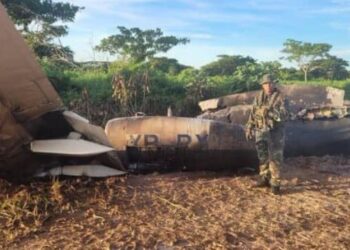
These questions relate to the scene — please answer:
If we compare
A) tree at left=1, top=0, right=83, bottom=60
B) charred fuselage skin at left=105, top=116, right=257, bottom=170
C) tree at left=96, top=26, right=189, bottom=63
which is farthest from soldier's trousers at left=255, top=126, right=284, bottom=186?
tree at left=96, top=26, right=189, bottom=63

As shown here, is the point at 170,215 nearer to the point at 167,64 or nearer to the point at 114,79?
the point at 114,79

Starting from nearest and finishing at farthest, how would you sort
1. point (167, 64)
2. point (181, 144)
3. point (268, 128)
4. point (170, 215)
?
point (170, 215), point (268, 128), point (181, 144), point (167, 64)

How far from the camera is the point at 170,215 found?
6.14 meters

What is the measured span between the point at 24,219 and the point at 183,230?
163cm

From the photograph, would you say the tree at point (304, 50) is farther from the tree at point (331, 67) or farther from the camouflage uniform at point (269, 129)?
the camouflage uniform at point (269, 129)

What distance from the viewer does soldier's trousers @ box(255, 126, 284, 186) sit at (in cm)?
796

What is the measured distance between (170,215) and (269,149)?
251 cm

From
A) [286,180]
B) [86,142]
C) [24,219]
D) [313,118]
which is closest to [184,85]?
[313,118]

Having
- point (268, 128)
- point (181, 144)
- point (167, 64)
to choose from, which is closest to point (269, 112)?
point (268, 128)

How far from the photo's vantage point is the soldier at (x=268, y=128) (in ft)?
26.2

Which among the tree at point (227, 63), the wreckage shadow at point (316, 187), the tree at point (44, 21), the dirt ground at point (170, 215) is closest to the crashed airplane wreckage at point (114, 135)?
the dirt ground at point (170, 215)

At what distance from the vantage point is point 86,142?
21.8 ft

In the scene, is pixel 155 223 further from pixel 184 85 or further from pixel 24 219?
pixel 184 85

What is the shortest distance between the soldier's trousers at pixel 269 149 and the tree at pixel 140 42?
20867 millimetres
